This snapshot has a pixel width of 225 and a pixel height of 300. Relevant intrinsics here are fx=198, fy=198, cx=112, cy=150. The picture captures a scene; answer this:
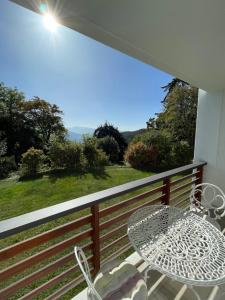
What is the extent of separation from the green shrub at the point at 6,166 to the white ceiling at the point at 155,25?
23.6 ft

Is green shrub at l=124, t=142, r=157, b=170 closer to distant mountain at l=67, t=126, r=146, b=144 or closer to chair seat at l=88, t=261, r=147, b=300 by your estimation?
distant mountain at l=67, t=126, r=146, b=144

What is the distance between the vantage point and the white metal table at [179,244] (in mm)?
1136

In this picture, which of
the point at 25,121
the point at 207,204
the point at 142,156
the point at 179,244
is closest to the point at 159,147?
the point at 142,156

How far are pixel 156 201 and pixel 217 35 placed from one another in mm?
1693

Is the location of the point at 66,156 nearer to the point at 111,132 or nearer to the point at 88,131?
the point at 88,131

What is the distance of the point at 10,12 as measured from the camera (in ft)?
17.3

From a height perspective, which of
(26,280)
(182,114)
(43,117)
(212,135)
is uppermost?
(182,114)

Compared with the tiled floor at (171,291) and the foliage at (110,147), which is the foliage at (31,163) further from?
the tiled floor at (171,291)

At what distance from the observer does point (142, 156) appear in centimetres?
795

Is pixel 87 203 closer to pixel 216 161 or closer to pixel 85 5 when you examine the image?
pixel 85 5

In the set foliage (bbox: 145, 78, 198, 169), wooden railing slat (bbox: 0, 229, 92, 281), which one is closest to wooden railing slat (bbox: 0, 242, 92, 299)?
wooden railing slat (bbox: 0, 229, 92, 281)

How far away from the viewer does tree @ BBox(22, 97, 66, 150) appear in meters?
10.0

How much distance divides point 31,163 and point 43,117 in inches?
152

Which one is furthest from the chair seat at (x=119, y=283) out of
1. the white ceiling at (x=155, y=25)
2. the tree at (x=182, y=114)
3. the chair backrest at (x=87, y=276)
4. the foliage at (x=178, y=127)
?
the tree at (x=182, y=114)
